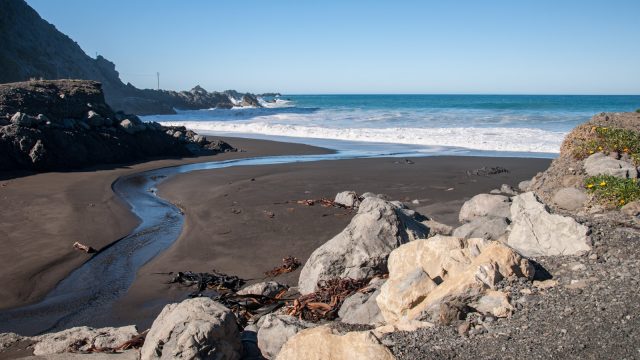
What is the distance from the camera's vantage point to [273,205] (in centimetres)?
1121

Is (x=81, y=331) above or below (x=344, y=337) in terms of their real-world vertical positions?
below

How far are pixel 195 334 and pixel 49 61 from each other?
174 ft

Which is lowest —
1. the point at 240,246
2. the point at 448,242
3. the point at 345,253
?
the point at 240,246

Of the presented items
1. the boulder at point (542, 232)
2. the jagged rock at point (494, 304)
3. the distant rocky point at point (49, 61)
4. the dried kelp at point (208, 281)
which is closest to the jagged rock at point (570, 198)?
the boulder at point (542, 232)

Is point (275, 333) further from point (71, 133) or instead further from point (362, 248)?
point (71, 133)

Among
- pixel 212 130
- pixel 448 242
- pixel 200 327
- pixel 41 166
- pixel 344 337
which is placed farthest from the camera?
pixel 212 130

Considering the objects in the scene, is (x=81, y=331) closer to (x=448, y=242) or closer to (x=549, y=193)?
(x=448, y=242)

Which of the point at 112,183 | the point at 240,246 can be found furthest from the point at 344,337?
the point at 112,183

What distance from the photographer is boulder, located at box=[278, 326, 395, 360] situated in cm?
349

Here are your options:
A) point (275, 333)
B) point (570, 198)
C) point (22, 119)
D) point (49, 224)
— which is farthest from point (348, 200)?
point (22, 119)

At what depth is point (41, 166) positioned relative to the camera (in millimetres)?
15523

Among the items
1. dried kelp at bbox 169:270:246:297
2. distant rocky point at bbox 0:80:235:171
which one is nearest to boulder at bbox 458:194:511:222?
dried kelp at bbox 169:270:246:297

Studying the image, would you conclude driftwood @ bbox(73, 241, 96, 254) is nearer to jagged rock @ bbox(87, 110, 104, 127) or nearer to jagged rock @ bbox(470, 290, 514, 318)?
jagged rock @ bbox(470, 290, 514, 318)

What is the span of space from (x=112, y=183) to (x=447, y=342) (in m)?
12.6
